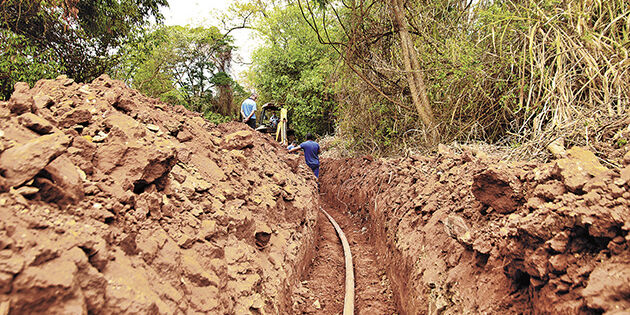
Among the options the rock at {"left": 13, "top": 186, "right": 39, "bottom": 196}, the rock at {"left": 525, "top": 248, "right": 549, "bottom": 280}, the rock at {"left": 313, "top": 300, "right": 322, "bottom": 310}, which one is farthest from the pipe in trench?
the rock at {"left": 13, "top": 186, "right": 39, "bottom": 196}

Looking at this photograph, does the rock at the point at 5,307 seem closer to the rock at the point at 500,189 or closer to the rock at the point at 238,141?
the rock at the point at 500,189

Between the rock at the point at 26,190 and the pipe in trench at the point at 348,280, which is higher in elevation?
the rock at the point at 26,190

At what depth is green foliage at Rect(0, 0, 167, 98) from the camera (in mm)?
6629

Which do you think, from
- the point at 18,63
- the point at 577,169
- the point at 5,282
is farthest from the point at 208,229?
the point at 18,63

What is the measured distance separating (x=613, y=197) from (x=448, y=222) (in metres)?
1.62

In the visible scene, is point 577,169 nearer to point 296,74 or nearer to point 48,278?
point 48,278

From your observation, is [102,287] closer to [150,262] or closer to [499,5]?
[150,262]

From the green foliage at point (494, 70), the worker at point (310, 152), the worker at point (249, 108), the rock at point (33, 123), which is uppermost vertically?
the green foliage at point (494, 70)

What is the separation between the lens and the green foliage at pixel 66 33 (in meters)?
6.63

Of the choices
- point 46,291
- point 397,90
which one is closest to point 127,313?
point 46,291

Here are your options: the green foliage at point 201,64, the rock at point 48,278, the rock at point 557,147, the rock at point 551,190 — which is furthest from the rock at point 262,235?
Answer: the green foliage at point 201,64

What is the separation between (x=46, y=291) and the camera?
52.9 inches

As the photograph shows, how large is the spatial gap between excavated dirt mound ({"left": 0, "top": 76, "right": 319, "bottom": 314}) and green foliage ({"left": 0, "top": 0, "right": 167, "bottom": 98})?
4.32 m

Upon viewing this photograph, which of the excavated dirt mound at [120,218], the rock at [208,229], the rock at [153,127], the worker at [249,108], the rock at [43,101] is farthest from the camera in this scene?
the worker at [249,108]
